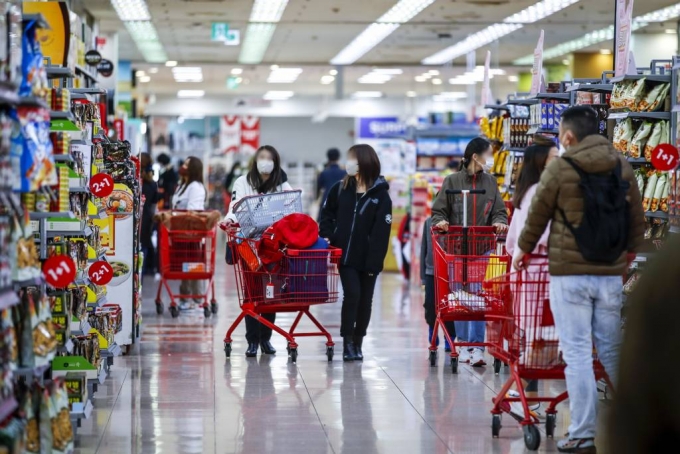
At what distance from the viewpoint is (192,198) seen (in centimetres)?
1088

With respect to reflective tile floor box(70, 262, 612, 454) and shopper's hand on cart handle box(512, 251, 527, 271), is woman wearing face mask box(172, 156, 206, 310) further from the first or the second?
shopper's hand on cart handle box(512, 251, 527, 271)

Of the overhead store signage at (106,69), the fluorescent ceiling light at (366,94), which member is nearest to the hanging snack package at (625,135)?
the overhead store signage at (106,69)

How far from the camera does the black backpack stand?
15.2 ft

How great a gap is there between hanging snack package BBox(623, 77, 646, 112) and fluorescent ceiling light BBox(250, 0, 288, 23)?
26.8ft

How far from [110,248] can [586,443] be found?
12.8 ft

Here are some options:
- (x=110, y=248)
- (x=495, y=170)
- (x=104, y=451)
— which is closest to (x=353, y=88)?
(x=495, y=170)

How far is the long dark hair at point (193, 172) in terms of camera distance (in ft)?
35.9

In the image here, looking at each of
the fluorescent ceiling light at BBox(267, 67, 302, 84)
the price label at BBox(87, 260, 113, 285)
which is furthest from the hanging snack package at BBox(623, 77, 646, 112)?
the fluorescent ceiling light at BBox(267, 67, 302, 84)

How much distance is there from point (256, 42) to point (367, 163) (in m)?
11.3

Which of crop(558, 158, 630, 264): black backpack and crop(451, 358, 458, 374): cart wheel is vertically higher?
crop(558, 158, 630, 264): black backpack

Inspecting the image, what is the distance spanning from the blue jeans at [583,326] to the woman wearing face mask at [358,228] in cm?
282

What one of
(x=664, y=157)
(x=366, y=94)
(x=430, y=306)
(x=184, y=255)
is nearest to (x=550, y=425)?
(x=664, y=157)

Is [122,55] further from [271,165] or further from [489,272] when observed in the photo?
[489,272]

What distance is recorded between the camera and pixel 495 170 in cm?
945
